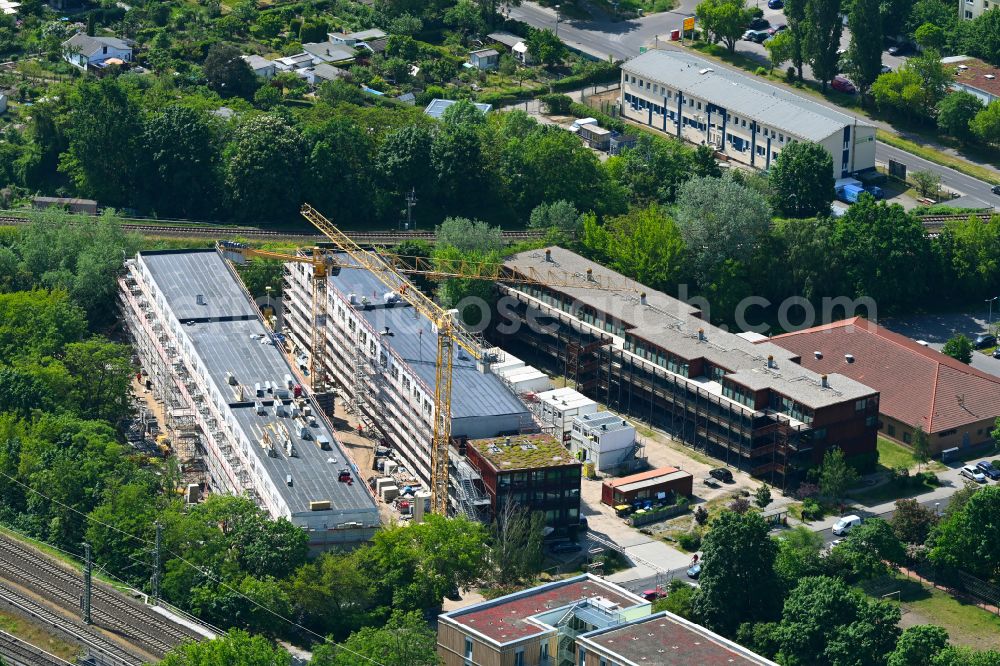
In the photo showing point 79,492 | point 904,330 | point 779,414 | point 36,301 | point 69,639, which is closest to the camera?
point 69,639

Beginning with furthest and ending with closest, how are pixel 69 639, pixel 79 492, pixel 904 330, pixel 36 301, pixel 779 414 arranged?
1. pixel 904 330
2. pixel 36 301
3. pixel 779 414
4. pixel 79 492
5. pixel 69 639

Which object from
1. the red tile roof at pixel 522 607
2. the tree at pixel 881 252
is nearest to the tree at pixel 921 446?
the tree at pixel 881 252

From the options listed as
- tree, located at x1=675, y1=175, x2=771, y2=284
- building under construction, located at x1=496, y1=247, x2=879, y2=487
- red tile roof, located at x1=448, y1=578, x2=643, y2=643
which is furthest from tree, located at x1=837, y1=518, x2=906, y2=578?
tree, located at x1=675, y1=175, x2=771, y2=284

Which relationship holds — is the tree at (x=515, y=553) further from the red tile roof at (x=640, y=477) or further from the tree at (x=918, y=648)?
the tree at (x=918, y=648)

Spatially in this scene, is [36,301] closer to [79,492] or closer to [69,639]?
[79,492]

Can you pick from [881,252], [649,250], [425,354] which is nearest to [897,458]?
[881,252]

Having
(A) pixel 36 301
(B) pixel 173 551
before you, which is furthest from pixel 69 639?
(A) pixel 36 301

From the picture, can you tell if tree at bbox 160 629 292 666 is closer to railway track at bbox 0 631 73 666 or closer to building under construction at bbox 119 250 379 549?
railway track at bbox 0 631 73 666
